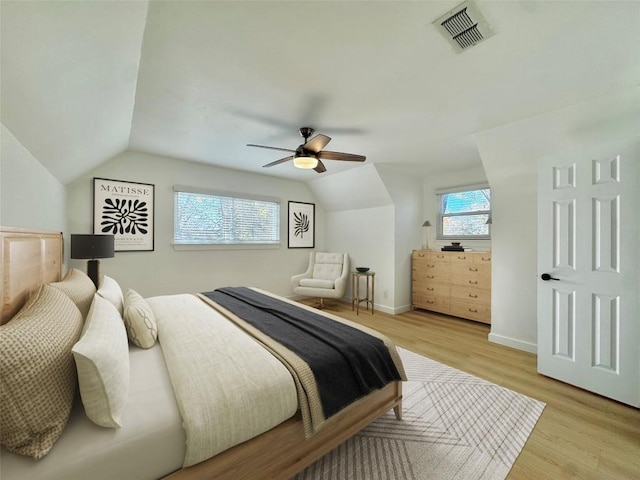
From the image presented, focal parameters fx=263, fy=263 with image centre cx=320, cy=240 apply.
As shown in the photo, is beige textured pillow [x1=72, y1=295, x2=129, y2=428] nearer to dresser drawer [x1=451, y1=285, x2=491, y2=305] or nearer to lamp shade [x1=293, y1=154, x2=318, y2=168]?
lamp shade [x1=293, y1=154, x2=318, y2=168]

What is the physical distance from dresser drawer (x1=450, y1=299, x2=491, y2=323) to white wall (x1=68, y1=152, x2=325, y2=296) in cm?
298

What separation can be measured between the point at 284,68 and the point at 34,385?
207 cm

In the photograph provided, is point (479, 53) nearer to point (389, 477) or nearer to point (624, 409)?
point (389, 477)

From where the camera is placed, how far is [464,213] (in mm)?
4512

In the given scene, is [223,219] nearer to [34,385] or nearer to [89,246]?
[89,246]

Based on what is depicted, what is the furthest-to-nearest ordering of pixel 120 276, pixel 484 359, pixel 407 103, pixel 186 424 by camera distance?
1. pixel 120 276
2. pixel 484 359
3. pixel 407 103
4. pixel 186 424

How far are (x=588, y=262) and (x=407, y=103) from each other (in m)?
2.05

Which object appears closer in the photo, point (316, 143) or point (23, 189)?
point (23, 189)

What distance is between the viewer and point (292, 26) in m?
1.49

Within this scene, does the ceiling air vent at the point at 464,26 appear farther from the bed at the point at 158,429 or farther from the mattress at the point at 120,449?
the mattress at the point at 120,449

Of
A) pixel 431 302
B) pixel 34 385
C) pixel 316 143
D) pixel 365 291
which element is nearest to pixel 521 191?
pixel 431 302

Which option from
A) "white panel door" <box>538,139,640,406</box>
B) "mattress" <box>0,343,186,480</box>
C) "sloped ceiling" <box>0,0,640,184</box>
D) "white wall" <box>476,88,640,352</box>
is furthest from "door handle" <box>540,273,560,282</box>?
"mattress" <box>0,343,186,480</box>

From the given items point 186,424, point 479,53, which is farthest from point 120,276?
point 479,53

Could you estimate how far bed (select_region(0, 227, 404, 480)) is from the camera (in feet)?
2.91
